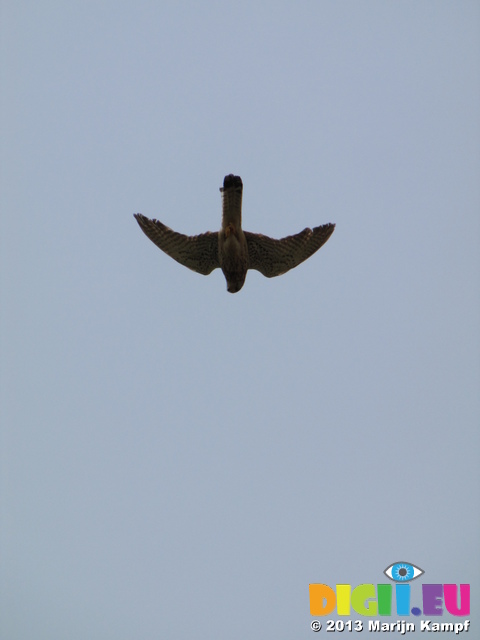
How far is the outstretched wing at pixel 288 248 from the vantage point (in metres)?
15.9

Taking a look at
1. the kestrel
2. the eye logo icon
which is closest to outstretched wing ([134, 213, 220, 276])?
the kestrel

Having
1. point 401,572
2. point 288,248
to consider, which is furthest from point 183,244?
point 401,572

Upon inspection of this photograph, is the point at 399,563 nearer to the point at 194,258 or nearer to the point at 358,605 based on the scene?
the point at 358,605

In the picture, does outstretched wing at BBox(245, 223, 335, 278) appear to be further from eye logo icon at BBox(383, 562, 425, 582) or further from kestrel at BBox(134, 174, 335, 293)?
eye logo icon at BBox(383, 562, 425, 582)

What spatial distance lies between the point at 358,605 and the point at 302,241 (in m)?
9.47

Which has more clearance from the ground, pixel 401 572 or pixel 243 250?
pixel 243 250

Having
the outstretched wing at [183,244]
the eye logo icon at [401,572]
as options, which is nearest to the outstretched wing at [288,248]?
the outstretched wing at [183,244]

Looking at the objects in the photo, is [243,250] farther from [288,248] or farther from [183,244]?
[183,244]

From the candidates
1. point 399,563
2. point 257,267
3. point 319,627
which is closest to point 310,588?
point 319,627

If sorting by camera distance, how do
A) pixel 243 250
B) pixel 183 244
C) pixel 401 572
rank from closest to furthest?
pixel 243 250 < pixel 183 244 < pixel 401 572

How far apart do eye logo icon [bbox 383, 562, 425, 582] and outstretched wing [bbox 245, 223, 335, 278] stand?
10.4 m

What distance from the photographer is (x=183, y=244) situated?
15914 millimetres

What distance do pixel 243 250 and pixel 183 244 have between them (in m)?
1.30

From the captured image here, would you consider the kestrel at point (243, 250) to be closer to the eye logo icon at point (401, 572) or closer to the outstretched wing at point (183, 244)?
the outstretched wing at point (183, 244)
